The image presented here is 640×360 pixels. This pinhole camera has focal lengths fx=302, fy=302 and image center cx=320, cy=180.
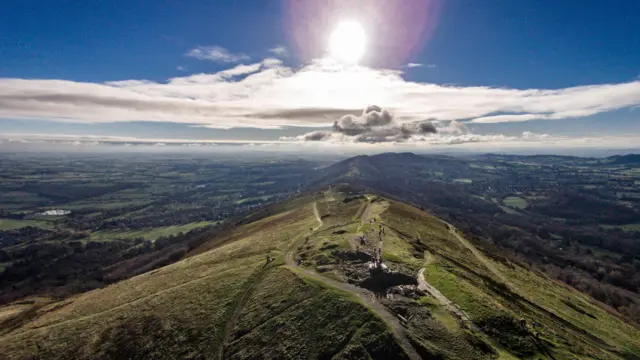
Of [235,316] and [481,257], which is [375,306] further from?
[481,257]

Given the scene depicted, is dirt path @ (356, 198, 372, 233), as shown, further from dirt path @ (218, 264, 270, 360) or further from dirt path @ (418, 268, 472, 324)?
dirt path @ (218, 264, 270, 360)

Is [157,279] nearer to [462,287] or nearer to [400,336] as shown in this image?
[400,336]

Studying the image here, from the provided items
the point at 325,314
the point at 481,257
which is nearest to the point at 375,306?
the point at 325,314

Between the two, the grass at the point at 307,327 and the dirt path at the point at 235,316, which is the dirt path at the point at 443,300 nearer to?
the grass at the point at 307,327

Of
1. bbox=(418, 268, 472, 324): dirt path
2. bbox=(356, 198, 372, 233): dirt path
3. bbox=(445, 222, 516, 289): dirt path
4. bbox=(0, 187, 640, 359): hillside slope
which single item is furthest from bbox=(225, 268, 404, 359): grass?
bbox=(445, 222, 516, 289): dirt path

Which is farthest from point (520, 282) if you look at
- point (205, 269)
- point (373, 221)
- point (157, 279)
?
point (157, 279)

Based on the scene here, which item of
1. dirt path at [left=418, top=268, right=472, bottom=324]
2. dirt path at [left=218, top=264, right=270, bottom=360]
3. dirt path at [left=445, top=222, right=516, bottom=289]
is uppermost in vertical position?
dirt path at [left=418, top=268, right=472, bottom=324]

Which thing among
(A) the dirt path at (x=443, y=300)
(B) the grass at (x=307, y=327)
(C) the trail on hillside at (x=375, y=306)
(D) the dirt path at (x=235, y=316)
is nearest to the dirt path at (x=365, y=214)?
(C) the trail on hillside at (x=375, y=306)
